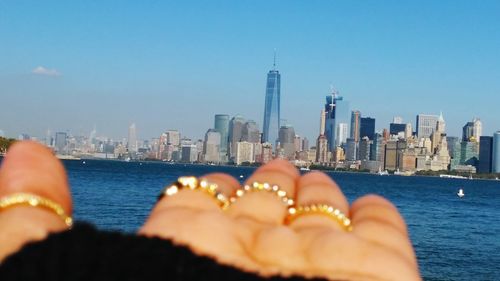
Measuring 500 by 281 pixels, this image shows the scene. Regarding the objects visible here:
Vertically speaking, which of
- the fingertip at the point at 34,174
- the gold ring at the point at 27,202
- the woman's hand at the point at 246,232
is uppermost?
the fingertip at the point at 34,174

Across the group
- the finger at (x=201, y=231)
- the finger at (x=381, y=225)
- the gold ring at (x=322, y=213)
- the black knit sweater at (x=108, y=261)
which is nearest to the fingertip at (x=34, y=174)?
the finger at (x=201, y=231)

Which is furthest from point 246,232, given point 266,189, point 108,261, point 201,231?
point 108,261

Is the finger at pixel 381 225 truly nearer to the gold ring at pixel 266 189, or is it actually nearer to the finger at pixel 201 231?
the gold ring at pixel 266 189

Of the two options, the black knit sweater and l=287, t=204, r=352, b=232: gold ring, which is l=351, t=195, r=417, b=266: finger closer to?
l=287, t=204, r=352, b=232: gold ring

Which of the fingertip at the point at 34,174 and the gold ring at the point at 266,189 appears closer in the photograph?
the fingertip at the point at 34,174

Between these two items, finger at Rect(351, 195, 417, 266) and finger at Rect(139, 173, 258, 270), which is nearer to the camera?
finger at Rect(139, 173, 258, 270)

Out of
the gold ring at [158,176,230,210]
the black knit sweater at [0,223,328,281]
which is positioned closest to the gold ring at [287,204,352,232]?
the gold ring at [158,176,230,210]

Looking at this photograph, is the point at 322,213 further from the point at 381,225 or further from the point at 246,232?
the point at 246,232
